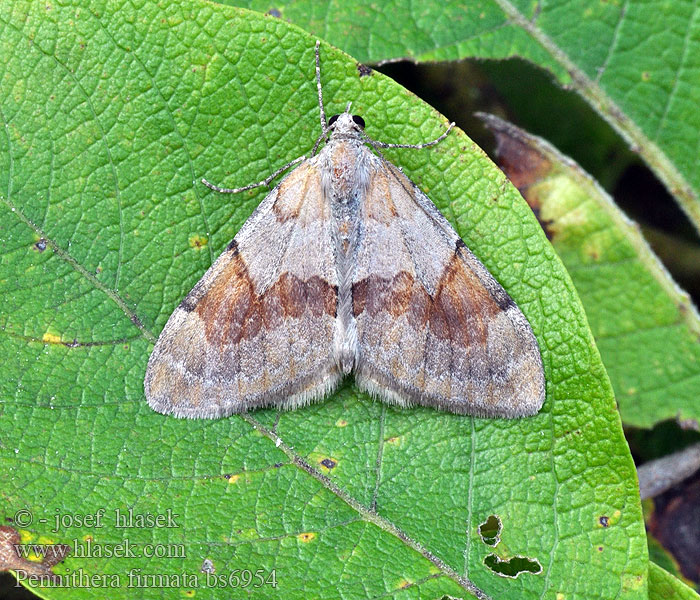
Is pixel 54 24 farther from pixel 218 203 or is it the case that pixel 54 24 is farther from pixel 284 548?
pixel 284 548

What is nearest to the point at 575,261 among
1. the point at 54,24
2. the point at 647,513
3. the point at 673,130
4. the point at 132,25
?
the point at 673,130

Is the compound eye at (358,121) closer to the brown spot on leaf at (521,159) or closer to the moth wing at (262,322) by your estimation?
the moth wing at (262,322)

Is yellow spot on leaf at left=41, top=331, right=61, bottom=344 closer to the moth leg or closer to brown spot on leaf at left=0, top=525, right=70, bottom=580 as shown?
brown spot on leaf at left=0, top=525, right=70, bottom=580

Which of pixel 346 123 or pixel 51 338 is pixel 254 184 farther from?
pixel 51 338

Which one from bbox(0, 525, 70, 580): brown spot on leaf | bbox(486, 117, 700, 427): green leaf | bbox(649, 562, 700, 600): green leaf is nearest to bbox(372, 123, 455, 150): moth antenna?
bbox(486, 117, 700, 427): green leaf

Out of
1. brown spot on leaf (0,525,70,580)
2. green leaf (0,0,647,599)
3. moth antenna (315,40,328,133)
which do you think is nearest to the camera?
brown spot on leaf (0,525,70,580)

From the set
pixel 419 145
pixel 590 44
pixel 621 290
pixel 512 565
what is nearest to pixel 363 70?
pixel 419 145

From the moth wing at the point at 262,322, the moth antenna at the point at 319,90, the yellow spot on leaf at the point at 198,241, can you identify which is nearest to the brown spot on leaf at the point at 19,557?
the moth wing at the point at 262,322
